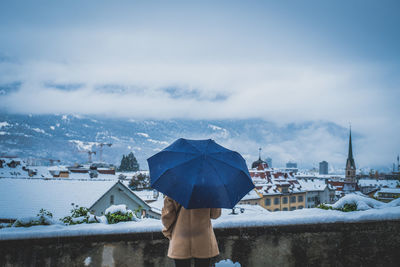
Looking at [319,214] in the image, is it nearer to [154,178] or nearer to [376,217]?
[376,217]

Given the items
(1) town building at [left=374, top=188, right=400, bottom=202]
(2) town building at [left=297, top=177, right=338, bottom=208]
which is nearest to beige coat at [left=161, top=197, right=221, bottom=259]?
(1) town building at [left=374, top=188, right=400, bottom=202]

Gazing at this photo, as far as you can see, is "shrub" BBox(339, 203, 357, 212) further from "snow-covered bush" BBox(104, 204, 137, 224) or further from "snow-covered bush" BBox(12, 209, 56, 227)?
"snow-covered bush" BBox(12, 209, 56, 227)

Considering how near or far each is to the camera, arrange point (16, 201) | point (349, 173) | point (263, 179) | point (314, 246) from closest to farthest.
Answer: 1. point (314, 246)
2. point (16, 201)
3. point (263, 179)
4. point (349, 173)

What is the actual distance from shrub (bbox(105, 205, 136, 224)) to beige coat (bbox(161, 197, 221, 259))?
159 centimetres

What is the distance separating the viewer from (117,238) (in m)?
4.02

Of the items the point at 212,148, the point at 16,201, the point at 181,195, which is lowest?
the point at 16,201

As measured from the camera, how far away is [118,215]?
4508 mm

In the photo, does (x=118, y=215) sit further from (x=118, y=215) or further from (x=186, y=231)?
(x=186, y=231)

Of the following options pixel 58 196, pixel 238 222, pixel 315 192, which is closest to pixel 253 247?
pixel 238 222

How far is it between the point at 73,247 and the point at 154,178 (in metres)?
1.78

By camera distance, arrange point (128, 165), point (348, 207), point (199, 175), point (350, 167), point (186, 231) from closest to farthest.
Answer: point (199, 175), point (186, 231), point (348, 207), point (350, 167), point (128, 165)

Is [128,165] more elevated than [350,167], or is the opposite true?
[128,165]

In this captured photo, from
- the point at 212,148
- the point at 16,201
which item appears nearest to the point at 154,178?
the point at 212,148

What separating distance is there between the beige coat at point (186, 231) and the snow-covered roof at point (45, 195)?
16558 millimetres
